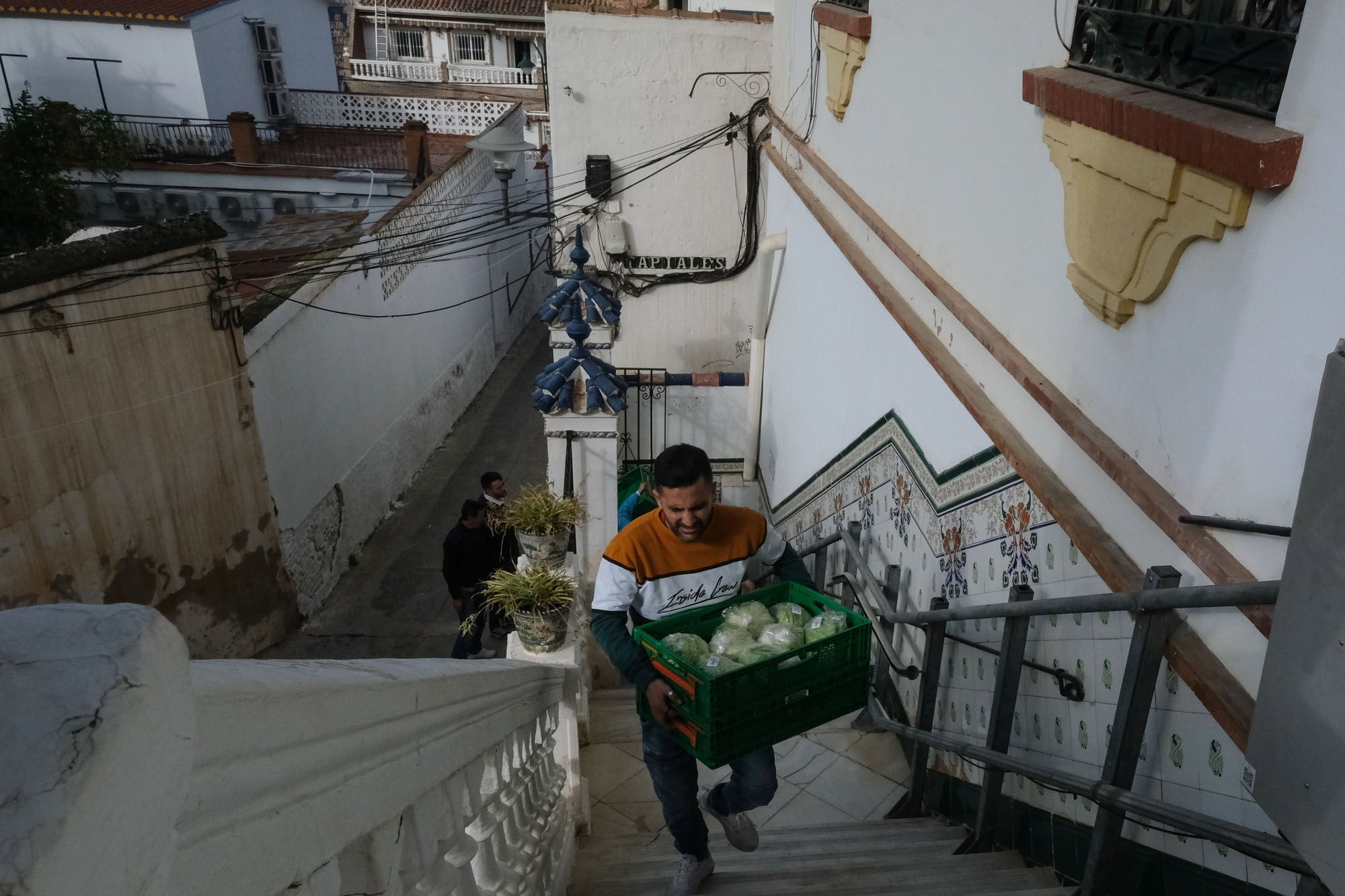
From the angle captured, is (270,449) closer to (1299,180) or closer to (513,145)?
(513,145)

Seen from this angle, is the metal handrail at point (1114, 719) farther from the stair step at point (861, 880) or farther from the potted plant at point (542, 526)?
the potted plant at point (542, 526)

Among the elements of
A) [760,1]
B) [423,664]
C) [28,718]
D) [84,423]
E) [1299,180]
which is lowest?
[84,423]

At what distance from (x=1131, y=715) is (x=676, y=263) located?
8.91m

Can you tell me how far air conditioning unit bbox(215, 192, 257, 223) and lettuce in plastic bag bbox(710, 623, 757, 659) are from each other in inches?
489

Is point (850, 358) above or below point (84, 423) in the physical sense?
above

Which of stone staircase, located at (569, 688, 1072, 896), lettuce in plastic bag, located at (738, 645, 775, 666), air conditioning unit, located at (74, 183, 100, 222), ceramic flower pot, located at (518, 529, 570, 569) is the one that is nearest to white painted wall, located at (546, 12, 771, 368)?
ceramic flower pot, located at (518, 529, 570, 569)

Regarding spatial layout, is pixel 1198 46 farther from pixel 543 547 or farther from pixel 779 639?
pixel 543 547

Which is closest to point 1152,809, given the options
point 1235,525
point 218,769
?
point 1235,525

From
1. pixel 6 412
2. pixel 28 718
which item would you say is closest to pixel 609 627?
pixel 28 718

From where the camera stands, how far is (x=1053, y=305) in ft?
8.66

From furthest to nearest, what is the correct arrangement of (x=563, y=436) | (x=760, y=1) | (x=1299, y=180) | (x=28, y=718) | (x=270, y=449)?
1. (x=760, y=1)
2. (x=270, y=449)
3. (x=563, y=436)
4. (x=1299, y=180)
5. (x=28, y=718)

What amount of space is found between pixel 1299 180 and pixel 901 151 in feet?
8.57

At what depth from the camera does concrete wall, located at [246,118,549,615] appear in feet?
25.4

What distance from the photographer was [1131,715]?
6.80ft
